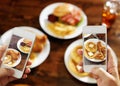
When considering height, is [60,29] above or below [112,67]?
above

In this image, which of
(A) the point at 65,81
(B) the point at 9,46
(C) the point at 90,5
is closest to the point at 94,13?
(C) the point at 90,5

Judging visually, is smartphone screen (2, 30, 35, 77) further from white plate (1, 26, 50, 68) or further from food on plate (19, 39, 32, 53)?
white plate (1, 26, 50, 68)

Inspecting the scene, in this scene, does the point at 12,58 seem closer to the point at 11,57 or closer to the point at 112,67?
the point at 11,57

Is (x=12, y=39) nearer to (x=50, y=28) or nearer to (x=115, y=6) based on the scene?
(x=50, y=28)

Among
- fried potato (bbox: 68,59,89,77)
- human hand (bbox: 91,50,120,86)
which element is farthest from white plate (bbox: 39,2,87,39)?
human hand (bbox: 91,50,120,86)


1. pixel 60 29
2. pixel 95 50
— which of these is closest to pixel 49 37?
pixel 60 29

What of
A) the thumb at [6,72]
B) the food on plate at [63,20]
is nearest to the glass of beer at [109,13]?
the food on plate at [63,20]
